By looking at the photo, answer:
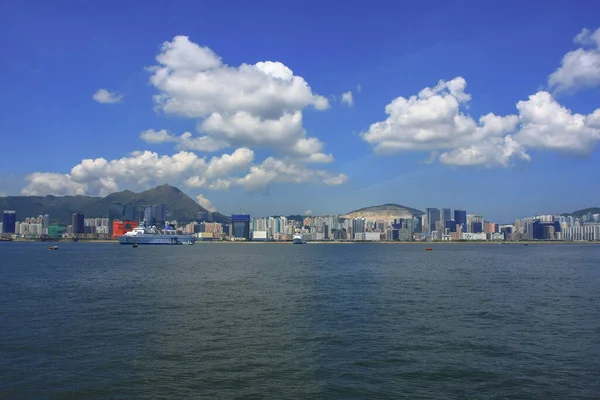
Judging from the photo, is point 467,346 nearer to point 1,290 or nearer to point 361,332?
point 361,332

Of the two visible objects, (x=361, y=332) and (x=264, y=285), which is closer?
(x=361, y=332)

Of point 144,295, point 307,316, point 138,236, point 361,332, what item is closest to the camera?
point 361,332

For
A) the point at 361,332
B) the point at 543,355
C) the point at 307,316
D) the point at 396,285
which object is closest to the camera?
the point at 543,355

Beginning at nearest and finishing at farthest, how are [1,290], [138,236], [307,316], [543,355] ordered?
[543,355] → [307,316] → [1,290] → [138,236]

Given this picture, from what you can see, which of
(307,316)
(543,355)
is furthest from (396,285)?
(543,355)

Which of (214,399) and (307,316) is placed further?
(307,316)

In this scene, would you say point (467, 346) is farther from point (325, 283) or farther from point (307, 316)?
point (325, 283)

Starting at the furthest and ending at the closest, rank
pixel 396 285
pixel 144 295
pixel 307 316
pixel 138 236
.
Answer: pixel 138 236, pixel 396 285, pixel 144 295, pixel 307 316

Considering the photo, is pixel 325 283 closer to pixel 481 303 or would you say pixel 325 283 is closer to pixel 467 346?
pixel 481 303

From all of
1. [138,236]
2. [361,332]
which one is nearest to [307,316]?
[361,332]
